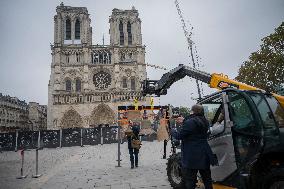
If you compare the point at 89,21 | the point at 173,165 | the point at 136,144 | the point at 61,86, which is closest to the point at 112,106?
the point at 61,86

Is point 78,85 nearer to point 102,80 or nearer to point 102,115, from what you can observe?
point 102,80

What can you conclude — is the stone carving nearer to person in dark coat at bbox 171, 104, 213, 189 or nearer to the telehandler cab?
the telehandler cab

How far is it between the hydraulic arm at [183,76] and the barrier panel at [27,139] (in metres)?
19.0

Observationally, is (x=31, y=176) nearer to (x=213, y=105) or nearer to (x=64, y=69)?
(x=213, y=105)

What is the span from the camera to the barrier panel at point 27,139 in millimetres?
24766

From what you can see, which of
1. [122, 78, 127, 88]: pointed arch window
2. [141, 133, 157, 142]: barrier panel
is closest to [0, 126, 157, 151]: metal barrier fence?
[141, 133, 157, 142]: barrier panel

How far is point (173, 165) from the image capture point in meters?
6.70

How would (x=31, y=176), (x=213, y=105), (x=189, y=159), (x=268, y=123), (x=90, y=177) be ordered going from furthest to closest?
(x=31, y=176)
(x=90, y=177)
(x=213, y=105)
(x=189, y=159)
(x=268, y=123)

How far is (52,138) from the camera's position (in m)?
25.1

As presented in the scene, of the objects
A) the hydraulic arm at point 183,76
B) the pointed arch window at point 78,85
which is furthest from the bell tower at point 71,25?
the hydraulic arm at point 183,76

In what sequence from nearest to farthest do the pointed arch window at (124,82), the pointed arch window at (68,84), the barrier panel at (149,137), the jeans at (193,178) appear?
the jeans at (193,178) → the barrier panel at (149,137) → the pointed arch window at (68,84) → the pointed arch window at (124,82)

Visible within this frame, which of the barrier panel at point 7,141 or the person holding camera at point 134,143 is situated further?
the barrier panel at point 7,141

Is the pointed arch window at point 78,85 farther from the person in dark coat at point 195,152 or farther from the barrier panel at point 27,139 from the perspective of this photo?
the person in dark coat at point 195,152

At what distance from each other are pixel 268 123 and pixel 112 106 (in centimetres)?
4869
